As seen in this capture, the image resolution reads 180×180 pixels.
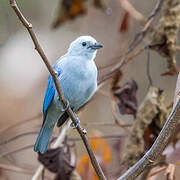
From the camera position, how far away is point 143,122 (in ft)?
12.4

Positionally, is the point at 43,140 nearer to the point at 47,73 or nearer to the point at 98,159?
the point at 98,159

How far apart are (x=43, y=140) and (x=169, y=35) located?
4.88 feet

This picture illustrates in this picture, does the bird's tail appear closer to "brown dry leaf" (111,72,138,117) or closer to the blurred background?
"brown dry leaf" (111,72,138,117)

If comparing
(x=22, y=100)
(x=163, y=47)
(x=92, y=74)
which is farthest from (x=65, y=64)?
(x=22, y=100)

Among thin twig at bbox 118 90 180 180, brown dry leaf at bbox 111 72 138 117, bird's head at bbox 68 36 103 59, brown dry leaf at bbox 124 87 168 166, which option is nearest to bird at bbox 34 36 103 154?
bird's head at bbox 68 36 103 59

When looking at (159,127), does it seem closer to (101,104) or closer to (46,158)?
(46,158)

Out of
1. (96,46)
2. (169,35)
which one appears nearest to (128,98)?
(96,46)

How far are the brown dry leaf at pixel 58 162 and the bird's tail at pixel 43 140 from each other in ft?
0.20

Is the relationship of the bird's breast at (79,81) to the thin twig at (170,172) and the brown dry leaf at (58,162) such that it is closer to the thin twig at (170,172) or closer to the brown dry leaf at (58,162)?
the brown dry leaf at (58,162)

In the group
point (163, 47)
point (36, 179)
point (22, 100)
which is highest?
point (163, 47)

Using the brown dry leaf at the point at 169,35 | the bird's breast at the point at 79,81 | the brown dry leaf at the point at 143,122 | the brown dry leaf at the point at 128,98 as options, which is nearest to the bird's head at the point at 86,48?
the bird's breast at the point at 79,81

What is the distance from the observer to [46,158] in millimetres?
3914

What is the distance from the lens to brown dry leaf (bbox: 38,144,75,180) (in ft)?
12.8

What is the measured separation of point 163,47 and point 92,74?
0.71 metres
